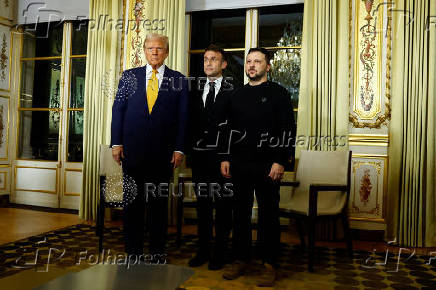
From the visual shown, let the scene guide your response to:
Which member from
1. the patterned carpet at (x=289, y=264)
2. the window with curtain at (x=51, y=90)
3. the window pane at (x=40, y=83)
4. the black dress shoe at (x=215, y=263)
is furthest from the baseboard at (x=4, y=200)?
the black dress shoe at (x=215, y=263)

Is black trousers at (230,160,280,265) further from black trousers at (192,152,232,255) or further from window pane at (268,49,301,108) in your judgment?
window pane at (268,49,301,108)

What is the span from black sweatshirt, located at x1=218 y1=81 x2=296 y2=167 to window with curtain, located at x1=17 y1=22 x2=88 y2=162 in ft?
9.80

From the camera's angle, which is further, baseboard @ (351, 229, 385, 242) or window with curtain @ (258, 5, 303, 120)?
window with curtain @ (258, 5, 303, 120)

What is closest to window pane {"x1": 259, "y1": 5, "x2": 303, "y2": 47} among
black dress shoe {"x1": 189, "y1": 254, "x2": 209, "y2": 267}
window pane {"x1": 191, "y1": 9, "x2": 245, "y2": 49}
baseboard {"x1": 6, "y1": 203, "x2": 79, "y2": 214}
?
window pane {"x1": 191, "y1": 9, "x2": 245, "y2": 49}

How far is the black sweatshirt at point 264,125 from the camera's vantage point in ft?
7.96

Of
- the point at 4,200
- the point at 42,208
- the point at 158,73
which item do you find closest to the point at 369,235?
the point at 158,73

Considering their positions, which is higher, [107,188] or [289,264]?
[107,188]

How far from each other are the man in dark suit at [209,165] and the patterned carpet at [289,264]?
0.16 metres

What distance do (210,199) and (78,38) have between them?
3321 mm

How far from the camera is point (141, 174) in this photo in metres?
2.52

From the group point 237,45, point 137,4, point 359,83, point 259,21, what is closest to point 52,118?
point 137,4

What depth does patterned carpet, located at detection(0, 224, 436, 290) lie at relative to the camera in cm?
236

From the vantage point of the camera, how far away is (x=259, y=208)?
8.10ft

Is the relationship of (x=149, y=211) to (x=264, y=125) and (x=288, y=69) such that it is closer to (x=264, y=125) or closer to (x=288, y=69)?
(x=264, y=125)
